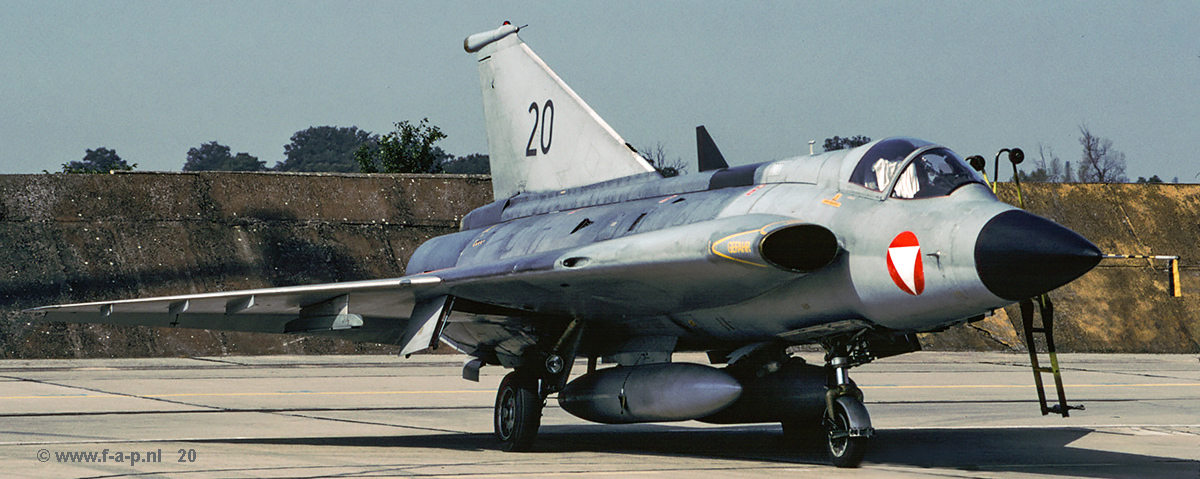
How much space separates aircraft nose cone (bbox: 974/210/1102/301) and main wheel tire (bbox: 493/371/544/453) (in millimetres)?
4891

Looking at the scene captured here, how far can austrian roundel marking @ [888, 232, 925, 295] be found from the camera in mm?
8172

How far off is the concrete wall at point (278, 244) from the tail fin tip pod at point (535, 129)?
11801 mm

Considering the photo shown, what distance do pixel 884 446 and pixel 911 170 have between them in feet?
11.7

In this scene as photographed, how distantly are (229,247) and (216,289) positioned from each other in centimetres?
133

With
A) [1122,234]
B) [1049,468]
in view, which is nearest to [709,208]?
[1049,468]

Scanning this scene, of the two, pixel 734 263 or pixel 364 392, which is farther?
pixel 364 392

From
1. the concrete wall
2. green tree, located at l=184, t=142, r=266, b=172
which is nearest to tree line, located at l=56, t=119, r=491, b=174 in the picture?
A: green tree, located at l=184, t=142, r=266, b=172

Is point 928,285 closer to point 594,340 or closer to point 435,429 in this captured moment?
point 594,340

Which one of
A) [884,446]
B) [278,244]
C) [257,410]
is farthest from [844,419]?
[278,244]

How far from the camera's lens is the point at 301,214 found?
2720 cm

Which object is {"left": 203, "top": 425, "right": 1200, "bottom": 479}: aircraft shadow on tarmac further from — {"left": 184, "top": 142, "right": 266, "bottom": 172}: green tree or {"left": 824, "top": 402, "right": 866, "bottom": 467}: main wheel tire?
{"left": 184, "top": 142, "right": 266, "bottom": 172}: green tree

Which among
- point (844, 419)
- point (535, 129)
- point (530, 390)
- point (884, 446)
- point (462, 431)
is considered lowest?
point (884, 446)

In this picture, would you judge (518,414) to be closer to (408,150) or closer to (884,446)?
(884,446)

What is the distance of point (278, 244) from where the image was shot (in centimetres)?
2633
